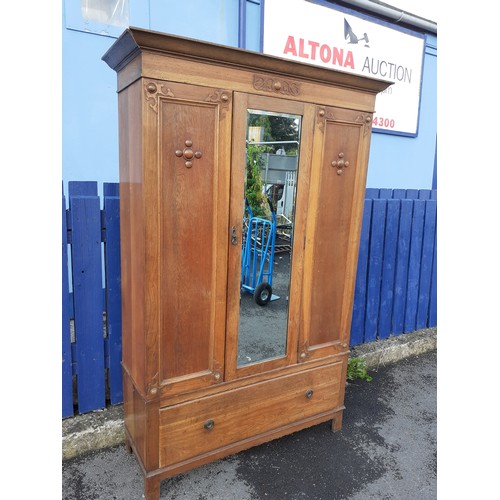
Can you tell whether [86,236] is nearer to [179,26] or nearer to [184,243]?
[184,243]

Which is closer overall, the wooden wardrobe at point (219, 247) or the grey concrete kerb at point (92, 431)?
the wooden wardrobe at point (219, 247)

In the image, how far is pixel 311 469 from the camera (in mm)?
2303

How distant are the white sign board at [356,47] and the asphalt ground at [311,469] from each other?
3.02 meters

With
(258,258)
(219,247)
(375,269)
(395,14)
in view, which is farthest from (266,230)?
(395,14)

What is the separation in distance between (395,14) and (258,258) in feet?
15.3

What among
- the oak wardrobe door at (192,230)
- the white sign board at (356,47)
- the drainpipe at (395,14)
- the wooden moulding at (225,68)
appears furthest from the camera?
the drainpipe at (395,14)

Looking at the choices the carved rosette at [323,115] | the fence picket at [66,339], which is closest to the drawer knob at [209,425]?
the fence picket at [66,339]

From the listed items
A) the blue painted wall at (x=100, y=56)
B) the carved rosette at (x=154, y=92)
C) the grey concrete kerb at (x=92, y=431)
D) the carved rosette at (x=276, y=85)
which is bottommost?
the grey concrete kerb at (x=92, y=431)

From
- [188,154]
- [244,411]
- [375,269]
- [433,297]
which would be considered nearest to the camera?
[188,154]

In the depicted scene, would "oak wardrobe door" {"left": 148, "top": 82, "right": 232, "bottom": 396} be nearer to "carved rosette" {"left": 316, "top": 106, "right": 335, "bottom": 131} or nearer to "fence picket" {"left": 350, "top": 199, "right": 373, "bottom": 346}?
"carved rosette" {"left": 316, "top": 106, "right": 335, "bottom": 131}

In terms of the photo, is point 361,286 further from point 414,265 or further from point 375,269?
point 414,265

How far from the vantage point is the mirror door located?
1893 mm

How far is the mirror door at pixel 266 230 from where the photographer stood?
6.21ft

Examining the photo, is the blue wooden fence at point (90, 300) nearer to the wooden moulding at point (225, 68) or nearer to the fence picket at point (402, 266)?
the wooden moulding at point (225, 68)
